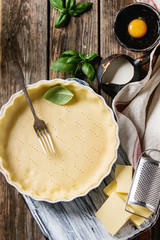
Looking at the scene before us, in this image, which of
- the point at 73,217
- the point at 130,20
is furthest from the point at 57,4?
the point at 73,217

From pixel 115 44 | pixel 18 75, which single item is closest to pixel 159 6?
pixel 115 44

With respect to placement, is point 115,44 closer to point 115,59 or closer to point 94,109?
point 115,59

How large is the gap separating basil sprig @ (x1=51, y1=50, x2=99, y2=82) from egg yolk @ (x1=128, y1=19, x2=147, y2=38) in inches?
6.4

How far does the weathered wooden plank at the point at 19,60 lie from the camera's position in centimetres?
118

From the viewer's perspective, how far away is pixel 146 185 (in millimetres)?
1023

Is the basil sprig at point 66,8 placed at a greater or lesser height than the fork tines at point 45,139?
greater

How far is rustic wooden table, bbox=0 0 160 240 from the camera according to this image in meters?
1.18

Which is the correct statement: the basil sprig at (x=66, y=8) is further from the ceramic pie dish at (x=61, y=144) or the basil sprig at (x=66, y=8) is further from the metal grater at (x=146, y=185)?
the metal grater at (x=146, y=185)

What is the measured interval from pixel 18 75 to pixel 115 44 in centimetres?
40

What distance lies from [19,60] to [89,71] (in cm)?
28

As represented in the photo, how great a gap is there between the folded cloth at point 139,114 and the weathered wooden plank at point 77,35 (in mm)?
236

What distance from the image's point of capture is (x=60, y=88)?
3.46 ft

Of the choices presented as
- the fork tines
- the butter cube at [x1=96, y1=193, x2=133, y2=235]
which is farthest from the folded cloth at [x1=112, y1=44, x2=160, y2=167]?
the fork tines

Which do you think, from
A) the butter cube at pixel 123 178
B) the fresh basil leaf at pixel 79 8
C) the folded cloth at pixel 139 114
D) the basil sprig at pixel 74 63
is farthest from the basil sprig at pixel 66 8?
the butter cube at pixel 123 178
